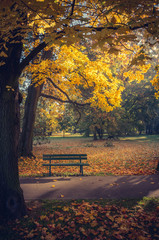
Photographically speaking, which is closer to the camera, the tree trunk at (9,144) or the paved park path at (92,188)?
the tree trunk at (9,144)

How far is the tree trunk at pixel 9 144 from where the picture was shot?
4.11 meters

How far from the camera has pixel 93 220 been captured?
4.00m

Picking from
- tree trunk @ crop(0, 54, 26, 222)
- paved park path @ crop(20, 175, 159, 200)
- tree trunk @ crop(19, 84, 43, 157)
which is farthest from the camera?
tree trunk @ crop(19, 84, 43, 157)

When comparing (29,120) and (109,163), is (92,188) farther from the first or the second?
(29,120)

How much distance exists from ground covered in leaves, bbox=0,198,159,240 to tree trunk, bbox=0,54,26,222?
44 cm

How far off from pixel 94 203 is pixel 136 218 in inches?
44.7

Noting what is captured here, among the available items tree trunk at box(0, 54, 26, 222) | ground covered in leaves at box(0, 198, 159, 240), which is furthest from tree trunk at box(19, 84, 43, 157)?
tree trunk at box(0, 54, 26, 222)

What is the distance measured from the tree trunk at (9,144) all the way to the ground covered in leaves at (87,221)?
0.44 metres

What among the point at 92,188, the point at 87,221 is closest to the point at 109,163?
the point at 92,188

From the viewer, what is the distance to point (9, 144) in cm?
427

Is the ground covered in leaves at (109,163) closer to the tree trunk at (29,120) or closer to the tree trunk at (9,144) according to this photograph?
the tree trunk at (29,120)

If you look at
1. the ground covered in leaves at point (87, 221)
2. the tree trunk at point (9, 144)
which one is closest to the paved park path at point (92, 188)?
the ground covered in leaves at point (87, 221)

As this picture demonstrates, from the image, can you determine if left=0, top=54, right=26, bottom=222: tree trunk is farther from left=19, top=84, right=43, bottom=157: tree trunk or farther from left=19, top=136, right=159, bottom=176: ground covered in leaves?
left=19, top=84, right=43, bottom=157: tree trunk

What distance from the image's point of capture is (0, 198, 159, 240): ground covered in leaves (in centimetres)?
348
